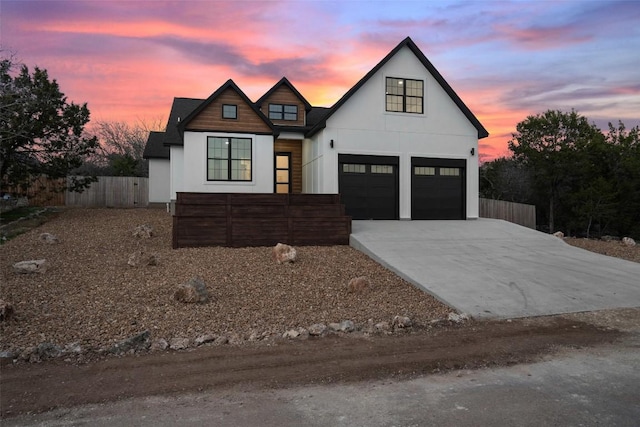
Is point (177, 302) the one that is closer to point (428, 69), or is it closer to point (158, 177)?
point (428, 69)

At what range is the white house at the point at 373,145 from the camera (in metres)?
15.5

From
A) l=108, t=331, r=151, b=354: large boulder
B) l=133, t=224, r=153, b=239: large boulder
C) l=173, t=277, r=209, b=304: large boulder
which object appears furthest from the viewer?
l=133, t=224, r=153, b=239: large boulder

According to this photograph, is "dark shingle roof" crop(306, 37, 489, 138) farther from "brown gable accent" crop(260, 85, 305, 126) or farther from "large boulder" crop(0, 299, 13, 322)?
"large boulder" crop(0, 299, 13, 322)

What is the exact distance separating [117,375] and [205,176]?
1178 centimetres

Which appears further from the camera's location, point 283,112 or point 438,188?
point 283,112

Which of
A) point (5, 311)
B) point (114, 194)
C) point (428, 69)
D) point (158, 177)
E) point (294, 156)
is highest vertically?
point (428, 69)

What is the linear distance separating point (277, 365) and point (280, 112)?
15.0 meters

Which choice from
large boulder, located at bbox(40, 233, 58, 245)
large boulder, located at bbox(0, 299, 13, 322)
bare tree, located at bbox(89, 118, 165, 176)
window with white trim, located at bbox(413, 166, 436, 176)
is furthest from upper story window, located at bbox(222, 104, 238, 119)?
bare tree, located at bbox(89, 118, 165, 176)

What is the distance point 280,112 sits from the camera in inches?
721

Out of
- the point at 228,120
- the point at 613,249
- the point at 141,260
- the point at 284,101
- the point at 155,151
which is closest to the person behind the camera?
the point at 141,260

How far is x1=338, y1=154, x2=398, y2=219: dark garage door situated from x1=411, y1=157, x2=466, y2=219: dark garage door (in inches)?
35.7

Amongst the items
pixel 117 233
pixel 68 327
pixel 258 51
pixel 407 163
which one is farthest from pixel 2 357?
pixel 407 163

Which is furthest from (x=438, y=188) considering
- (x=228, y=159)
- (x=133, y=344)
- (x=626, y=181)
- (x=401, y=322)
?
(x=626, y=181)

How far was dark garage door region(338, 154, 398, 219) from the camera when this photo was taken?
16000 mm
